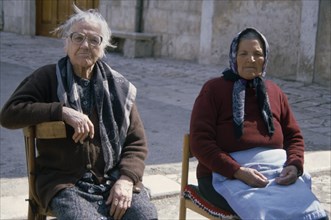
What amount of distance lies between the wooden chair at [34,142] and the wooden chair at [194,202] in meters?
0.64

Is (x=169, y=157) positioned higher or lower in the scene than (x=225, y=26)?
lower

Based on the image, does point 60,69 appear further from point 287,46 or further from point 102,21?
point 287,46

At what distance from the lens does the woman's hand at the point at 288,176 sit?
2.79 metres

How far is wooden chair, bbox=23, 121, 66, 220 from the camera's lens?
266 centimetres

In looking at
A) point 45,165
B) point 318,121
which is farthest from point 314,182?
point 45,165

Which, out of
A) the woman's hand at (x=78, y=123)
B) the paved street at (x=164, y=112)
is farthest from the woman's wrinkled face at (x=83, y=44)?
the paved street at (x=164, y=112)

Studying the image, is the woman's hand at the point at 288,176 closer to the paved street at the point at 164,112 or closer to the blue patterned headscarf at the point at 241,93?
the blue patterned headscarf at the point at 241,93

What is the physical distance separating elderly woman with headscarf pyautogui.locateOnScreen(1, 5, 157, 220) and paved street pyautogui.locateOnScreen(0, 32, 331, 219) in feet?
3.47

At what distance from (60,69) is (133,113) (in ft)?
1.37

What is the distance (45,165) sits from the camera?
111 inches

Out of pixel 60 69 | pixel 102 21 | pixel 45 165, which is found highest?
pixel 102 21

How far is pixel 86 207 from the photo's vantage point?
2.68m

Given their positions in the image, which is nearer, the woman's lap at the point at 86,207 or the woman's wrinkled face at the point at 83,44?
the woman's lap at the point at 86,207

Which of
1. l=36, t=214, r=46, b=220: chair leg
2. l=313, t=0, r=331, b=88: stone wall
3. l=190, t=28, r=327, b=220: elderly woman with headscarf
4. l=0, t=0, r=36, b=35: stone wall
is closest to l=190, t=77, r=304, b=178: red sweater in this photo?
l=190, t=28, r=327, b=220: elderly woman with headscarf
